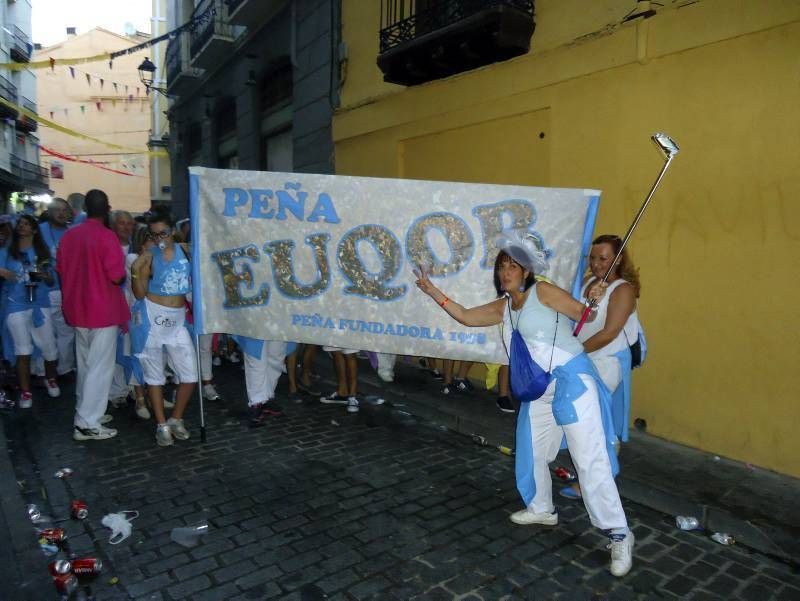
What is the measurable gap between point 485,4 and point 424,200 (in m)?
2.91

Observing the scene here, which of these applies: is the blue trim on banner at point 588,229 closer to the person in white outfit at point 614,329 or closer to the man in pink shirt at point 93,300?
the person in white outfit at point 614,329

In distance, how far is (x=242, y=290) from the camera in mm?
4797

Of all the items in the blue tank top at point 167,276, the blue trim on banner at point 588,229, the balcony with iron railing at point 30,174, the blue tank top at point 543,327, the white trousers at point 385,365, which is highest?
the balcony with iron railing at point 30,174

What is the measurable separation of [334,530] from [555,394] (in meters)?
1.56

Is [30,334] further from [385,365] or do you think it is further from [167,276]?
[385,365]

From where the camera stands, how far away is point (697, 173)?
4770 mm

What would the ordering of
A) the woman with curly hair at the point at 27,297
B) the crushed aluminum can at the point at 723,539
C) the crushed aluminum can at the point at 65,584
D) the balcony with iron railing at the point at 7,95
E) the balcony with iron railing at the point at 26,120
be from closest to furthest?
the crushed aluminum can at the point at 65,584, the crushed aluminum can at the point at 723,539, the woman with curly hair at the point at 27,297, the balcony with iron railing at the point at 7,95, the balcony with iron railing at the point at 26,120

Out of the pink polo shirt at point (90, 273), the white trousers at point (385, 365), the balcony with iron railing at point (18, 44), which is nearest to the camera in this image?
the pink polo shirt at point (90, 273)

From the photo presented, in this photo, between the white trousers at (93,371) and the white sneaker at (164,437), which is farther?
the white trousers at (93,371)

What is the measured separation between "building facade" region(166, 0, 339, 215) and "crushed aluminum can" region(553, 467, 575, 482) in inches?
266

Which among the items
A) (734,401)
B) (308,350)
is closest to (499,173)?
(308,350)

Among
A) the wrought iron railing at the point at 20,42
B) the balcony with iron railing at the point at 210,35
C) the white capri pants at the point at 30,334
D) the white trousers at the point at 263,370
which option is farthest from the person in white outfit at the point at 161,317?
the wrought iron railing at the point at 20,42

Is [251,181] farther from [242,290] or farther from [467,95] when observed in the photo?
[467,95]

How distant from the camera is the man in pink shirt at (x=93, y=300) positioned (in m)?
4.86
